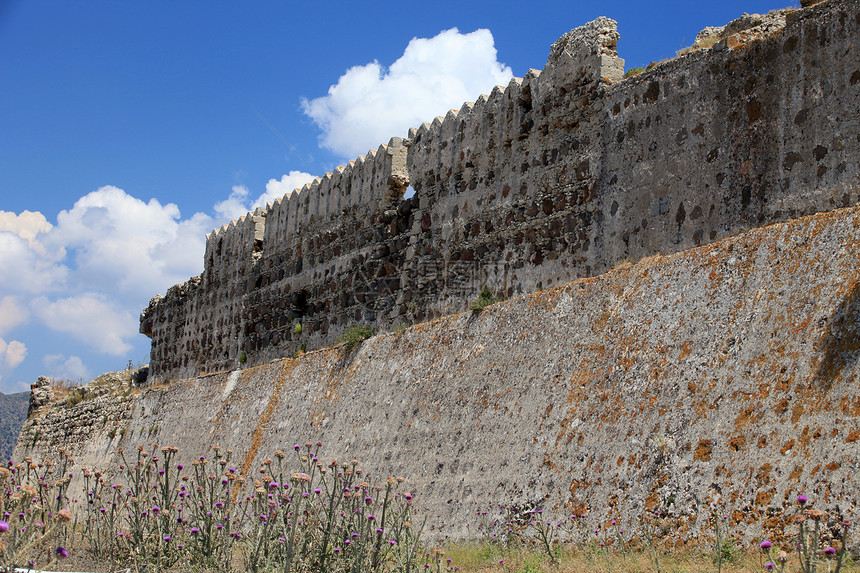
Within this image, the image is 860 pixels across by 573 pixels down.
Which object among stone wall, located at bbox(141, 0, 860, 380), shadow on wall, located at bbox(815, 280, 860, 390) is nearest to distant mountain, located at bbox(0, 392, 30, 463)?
stone wall, located at bbox(141, 0, 860, 380)

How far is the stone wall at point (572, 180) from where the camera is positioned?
705 centimetres

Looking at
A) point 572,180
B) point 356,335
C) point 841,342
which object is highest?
point 572,180

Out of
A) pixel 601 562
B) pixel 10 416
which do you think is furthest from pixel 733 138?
pixel 10 416

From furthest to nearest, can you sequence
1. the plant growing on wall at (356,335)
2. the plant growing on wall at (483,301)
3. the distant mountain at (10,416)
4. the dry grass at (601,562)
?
the distant mountain at (10,416)
the plant growing on wall at (356,335)
the plant growing on wall at (483,301)
the dry grass at (601,562)

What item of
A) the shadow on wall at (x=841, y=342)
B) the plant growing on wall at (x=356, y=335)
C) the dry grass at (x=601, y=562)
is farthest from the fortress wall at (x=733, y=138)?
the plant growing on wall at (x=356, y=335)

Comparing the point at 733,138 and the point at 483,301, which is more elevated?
the point at 733,138

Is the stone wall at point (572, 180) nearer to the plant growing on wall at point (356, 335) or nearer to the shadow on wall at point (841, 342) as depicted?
the plant growing on wall at point (356, 335)

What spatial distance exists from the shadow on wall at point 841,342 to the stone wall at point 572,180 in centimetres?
129

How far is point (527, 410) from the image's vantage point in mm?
7953

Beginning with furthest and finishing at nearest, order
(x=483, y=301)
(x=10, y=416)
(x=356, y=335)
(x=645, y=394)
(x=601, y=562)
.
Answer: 1. (x=10, y=416)
2. (x=356, y=335)
3. (x=483, y=301)
4. (x=645, y=394)
5. (x=601, y=562)

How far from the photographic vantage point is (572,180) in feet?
30.4

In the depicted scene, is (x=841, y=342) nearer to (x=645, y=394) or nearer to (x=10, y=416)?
(x=645, y=394)

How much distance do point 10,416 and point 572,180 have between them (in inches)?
4070

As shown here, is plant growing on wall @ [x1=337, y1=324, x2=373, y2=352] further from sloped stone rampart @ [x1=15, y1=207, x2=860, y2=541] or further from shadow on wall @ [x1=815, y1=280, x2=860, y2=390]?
shadow on wall @ [x1=815, y1=280, x2=860, y2=390]
